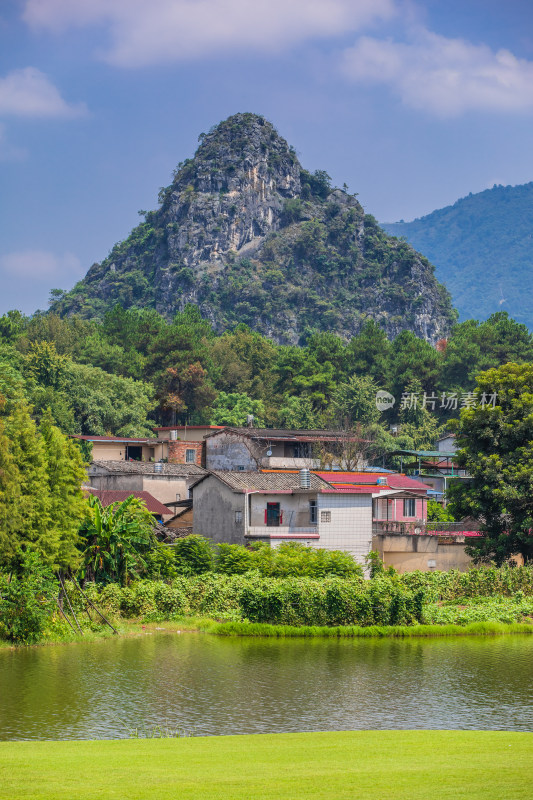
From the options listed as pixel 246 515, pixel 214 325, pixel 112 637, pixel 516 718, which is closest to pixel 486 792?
pixel 516 718

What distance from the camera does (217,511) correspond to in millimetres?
50875

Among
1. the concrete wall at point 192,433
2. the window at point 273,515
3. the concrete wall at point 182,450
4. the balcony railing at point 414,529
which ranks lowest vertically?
the balcony railing at point 414,529

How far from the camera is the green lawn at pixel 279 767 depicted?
15117 millimetres

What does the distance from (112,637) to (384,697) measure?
12.9 meters

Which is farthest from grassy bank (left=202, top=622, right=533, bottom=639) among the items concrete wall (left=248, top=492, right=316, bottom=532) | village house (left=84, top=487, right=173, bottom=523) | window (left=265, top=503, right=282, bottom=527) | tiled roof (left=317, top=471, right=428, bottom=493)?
village house (left=84, top=487, right=173, bottom=523)

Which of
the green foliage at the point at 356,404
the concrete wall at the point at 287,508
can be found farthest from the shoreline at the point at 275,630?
the green foliage at the point at 356,404

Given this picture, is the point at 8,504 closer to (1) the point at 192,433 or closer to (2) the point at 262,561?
(2) the point at 262,561

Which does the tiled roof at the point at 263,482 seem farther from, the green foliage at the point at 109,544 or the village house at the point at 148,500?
the green foliage at the point at 109,544

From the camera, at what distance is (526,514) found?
50250 mm

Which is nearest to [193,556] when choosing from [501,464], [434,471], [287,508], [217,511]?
[217,511]

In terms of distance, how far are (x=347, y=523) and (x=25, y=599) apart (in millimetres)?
20719

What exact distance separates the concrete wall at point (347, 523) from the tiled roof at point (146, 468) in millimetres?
18577

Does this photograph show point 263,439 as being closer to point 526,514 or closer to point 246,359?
point 526,514

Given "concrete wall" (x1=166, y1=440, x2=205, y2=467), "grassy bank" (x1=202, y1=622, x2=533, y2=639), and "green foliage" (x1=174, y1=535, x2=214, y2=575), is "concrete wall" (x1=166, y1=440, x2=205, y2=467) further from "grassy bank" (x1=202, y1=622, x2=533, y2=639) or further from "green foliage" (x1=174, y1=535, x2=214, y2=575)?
"grassy bank" (x1=202, y1=622, x2=533, y2=639)
